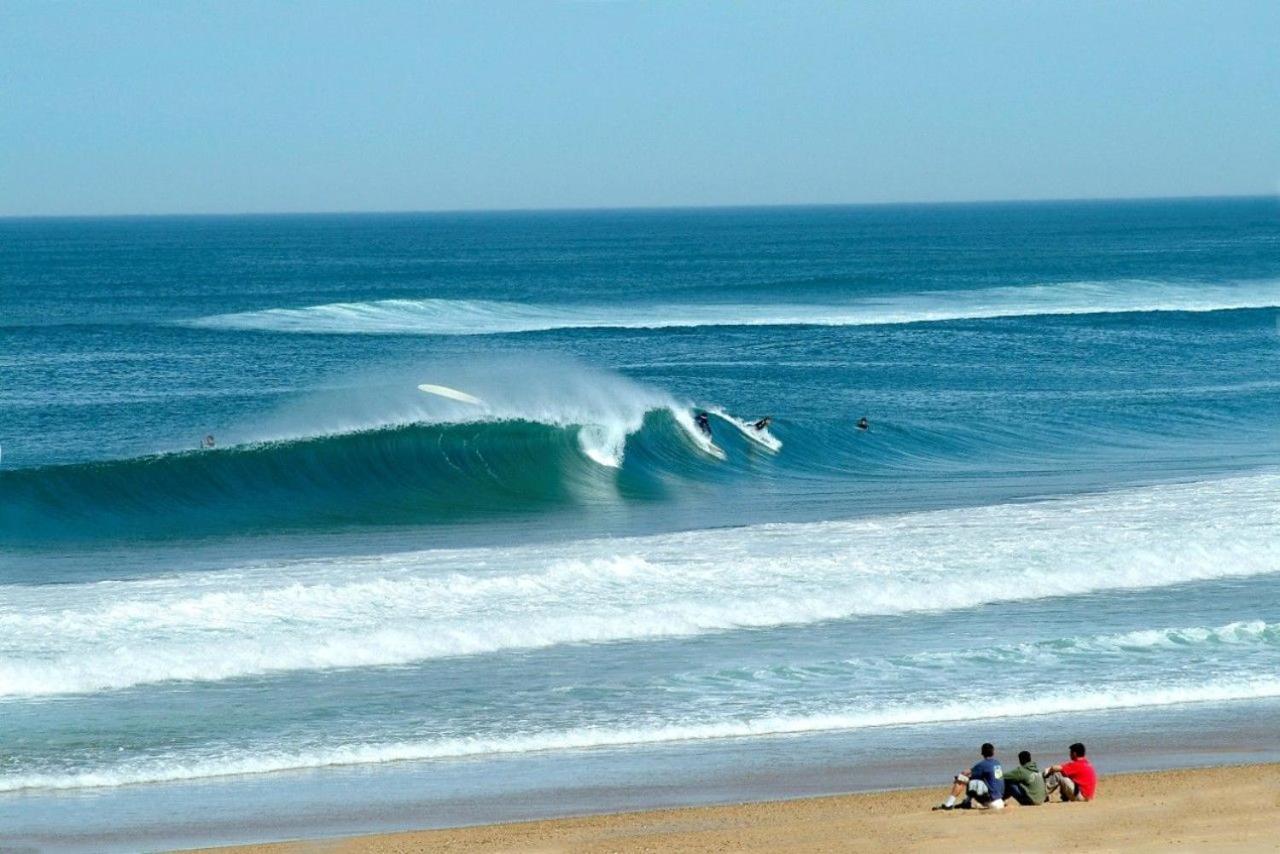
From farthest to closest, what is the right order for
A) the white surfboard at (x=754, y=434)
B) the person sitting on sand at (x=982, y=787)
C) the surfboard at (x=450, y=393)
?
the surfboard at (x=450, y=393), the white surfboard at (x=754, y=434), the person sitting on sand at (x=982, y=787)

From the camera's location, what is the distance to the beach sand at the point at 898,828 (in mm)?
11586

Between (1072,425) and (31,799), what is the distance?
25762 millimetres

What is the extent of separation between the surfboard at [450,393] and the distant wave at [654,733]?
1981cm

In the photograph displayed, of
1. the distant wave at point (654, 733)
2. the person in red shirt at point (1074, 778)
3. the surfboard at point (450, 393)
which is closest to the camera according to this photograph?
the person in red shirt at point (1074, 778)

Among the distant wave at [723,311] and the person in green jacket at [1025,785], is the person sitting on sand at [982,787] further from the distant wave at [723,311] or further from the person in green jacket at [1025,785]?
the distant wave at [723,311]

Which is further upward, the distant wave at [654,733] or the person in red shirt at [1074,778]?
the person in red shirt at [1074,778]

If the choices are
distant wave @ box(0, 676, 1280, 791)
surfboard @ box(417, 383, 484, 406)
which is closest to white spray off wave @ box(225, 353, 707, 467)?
surfboard @ box(417, 383, 484, 406)

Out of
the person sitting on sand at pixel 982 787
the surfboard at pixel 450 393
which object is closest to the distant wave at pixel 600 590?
the person sitting on sand at pixel 982 787

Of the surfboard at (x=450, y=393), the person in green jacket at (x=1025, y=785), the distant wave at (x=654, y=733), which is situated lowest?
the distant wave at (x=654, y=733)

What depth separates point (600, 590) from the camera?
19.2m

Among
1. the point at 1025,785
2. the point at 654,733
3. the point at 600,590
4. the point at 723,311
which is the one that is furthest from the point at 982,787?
the point at 723,311

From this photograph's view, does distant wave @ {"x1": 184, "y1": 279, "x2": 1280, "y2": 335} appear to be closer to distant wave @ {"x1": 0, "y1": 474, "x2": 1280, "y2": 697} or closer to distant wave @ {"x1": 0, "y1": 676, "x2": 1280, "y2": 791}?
distant wave @ {"x1": 0, "y1": 474, "x2": 1280, "y2": 697}

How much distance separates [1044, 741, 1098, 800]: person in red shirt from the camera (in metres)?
12.6

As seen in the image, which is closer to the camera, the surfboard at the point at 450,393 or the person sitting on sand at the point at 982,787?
the person sitting on sand at the point at 982,787
